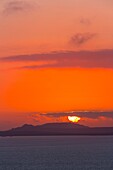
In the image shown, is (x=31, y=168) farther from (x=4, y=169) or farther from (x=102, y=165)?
(x=102, y=165)

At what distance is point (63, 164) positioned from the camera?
12325 centimetres

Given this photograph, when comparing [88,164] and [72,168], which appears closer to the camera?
[72,168]

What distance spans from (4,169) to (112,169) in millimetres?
21285

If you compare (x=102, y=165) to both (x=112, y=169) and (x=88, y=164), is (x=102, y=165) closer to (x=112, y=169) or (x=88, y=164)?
(x=88, y=164)

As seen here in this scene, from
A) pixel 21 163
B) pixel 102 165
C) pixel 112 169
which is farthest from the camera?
pixel 21 163

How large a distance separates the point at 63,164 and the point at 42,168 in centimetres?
951

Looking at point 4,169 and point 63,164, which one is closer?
point 4,169

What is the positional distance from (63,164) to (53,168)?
9.18 metres

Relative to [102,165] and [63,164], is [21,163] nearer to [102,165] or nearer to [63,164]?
[63,164]

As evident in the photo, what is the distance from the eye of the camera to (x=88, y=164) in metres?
123

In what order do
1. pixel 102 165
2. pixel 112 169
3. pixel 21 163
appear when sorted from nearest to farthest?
pixel 112 169 → pixel 102 165 → pixel 21 163

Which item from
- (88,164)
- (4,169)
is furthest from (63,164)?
(4,169)

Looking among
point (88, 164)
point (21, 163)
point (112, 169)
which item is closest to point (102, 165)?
point (88, 164)

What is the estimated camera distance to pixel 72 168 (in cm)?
11312
